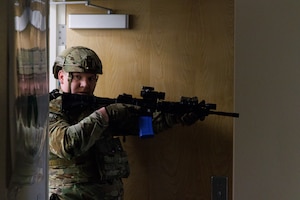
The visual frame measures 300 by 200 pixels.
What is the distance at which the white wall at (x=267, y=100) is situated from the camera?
6.37 feet

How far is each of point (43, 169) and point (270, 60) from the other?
139 centimetres

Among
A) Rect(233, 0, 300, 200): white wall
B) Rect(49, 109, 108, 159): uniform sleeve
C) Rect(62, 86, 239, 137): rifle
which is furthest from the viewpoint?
Rect(233, 0, 300, 200): white wall

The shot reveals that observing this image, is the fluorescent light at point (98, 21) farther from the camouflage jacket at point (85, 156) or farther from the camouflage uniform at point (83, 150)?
the camouflage jacket at point (85, 156)

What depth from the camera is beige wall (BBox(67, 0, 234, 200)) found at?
1.97 metres

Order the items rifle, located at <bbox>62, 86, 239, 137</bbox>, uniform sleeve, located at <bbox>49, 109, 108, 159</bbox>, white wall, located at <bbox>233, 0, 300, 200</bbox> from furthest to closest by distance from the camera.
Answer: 1. white wall, located at <bbox>233, 0, 300, 200</bbox>
2. rifle, located at <bbox>62, 86, 239, 137</bbox>
3. uniform sleeve, located at <bbox>49, 109, 108, 159</bbox>

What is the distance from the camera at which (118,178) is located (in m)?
1.80

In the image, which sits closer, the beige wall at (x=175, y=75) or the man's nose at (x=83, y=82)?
the man's nose at (x=83, y=82)

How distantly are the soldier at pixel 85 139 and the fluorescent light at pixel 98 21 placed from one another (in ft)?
0.97

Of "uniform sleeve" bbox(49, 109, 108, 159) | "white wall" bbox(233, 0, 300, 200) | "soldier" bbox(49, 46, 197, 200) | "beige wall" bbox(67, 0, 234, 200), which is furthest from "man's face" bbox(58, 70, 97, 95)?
"white wall" bbox(233, 0, 300, 200)

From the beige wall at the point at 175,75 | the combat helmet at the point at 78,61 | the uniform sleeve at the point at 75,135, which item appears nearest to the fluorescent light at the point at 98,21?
the beige wall at the point at 175,75

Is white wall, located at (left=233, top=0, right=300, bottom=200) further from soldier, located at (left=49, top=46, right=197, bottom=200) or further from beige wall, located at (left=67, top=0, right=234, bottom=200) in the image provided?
soldier, located at (left=49, top=46, right=197, bottom=200)

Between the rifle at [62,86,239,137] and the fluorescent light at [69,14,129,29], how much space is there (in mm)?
Result: 443

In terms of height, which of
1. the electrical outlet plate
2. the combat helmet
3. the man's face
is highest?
the combat helmet

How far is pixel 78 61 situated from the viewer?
176 centimetres
